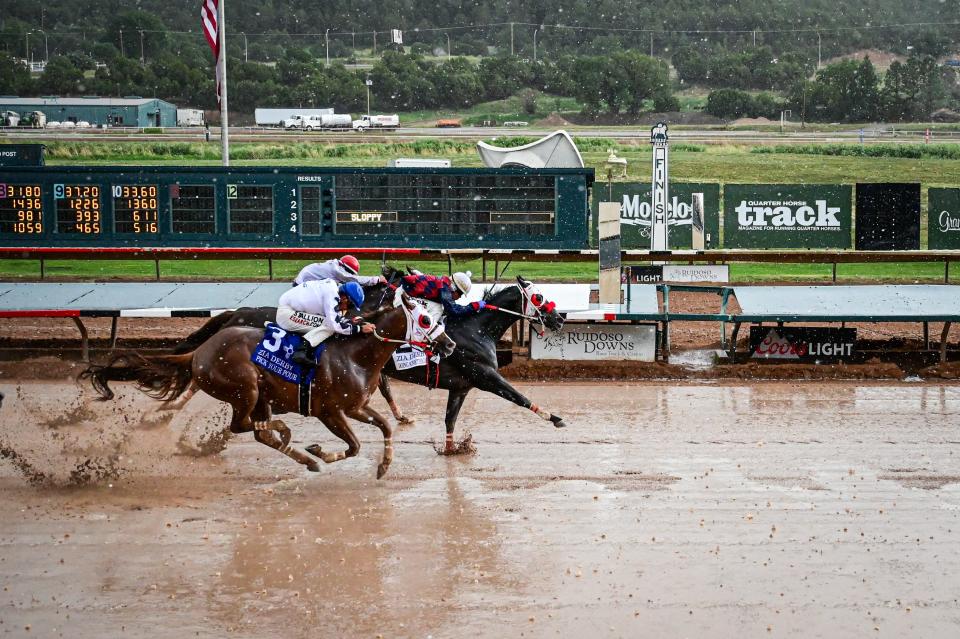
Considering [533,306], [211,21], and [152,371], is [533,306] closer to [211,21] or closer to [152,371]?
[152,371]

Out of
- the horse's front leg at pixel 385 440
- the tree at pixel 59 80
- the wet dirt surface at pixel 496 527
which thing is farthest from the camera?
the tree at pixel 59 80

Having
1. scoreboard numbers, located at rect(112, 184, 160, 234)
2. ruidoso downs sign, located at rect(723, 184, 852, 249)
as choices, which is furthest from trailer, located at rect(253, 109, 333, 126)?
scoreboard numbers, located at rect(112, 184, 160, 234)

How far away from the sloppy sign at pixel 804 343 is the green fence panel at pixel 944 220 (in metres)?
9.85

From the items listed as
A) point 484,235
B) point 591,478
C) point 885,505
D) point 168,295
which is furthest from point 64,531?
point 484,235

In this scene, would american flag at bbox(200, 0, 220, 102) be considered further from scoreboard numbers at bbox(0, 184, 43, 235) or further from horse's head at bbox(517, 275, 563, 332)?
horse's head at bbox(517, 275, 563, 332)

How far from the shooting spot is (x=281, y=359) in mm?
10430

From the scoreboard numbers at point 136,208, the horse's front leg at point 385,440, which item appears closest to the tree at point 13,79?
the scoreboard numbers at point 136,208

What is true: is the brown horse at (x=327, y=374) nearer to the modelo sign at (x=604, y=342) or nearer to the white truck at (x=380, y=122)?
the modelo sign at (x=604, y=342)

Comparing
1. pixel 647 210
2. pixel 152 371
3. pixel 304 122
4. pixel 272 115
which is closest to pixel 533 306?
pixel 152 371

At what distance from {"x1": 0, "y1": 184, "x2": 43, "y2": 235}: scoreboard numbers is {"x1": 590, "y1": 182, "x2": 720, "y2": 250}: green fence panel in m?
12.1

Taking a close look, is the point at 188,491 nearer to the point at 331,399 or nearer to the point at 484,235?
the point at 331,399

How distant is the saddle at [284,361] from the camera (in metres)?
10.4

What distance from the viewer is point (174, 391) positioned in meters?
11.2

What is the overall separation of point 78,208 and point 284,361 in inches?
477
